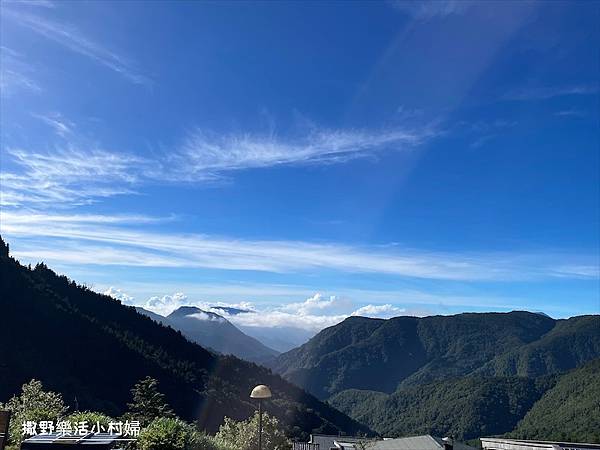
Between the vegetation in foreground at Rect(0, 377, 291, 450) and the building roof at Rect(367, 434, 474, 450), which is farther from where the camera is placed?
the building roof at Rect(367, 434, 474, 450)

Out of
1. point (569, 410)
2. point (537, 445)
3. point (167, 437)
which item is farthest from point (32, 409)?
point (569, 410)

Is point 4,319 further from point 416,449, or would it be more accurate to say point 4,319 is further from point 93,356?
point 416,449

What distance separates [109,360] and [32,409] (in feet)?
307

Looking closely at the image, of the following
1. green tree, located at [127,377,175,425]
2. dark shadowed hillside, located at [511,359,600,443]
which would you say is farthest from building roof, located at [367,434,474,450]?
dark shadowed hillside, located at [511,359,600,443]

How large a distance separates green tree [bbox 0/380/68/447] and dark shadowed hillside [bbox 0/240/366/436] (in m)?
48.8

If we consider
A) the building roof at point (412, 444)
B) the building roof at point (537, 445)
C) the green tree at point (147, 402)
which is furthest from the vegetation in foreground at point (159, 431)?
the building roof at point (537, 445)

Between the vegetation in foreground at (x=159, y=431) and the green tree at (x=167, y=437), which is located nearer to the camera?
the green tree at (x=167, y=437)

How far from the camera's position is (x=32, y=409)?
17156mm

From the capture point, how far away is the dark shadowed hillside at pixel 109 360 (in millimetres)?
82375

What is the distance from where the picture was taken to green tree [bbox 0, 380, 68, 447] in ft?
46.3

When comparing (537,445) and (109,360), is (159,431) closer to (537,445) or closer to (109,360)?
(537,445)

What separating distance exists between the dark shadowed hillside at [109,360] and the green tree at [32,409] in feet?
160

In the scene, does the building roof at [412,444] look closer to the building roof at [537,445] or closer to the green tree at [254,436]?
the green tree at [254,436]

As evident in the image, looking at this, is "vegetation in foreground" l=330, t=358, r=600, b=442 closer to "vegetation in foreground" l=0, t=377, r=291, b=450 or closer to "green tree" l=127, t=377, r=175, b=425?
"green tree" l=127, t=377, r=175, b=425
